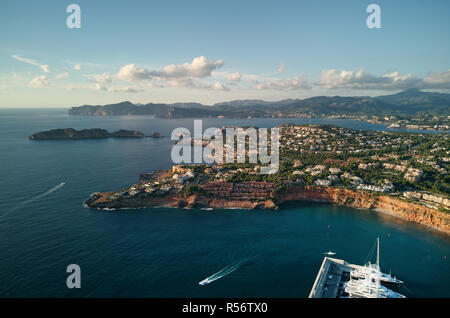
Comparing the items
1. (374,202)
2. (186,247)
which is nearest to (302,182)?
(374,202)

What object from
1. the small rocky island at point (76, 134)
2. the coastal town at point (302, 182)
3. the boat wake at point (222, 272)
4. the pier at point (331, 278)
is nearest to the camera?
the pier at point (331, 278)

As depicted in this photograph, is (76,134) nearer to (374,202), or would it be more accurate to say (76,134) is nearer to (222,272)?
(222,272)

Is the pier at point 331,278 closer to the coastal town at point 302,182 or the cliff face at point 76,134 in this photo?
the coastal town at point 302,182

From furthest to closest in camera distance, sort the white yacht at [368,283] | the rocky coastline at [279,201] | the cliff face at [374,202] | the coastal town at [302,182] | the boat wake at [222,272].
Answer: the coastal town at [302,182] → the rocky coastline at [279,201] → the cliff face at [374,202] → the boat wake at [222,272] → the white yacht at [368,283]

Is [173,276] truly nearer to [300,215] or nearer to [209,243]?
[209,243]

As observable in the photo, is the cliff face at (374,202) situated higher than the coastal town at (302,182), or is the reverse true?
the coastal town at (302,182)

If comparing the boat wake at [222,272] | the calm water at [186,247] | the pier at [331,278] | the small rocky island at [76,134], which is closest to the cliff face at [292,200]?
the calm water at [186,247]

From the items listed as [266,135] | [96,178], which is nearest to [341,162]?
[266,135]
